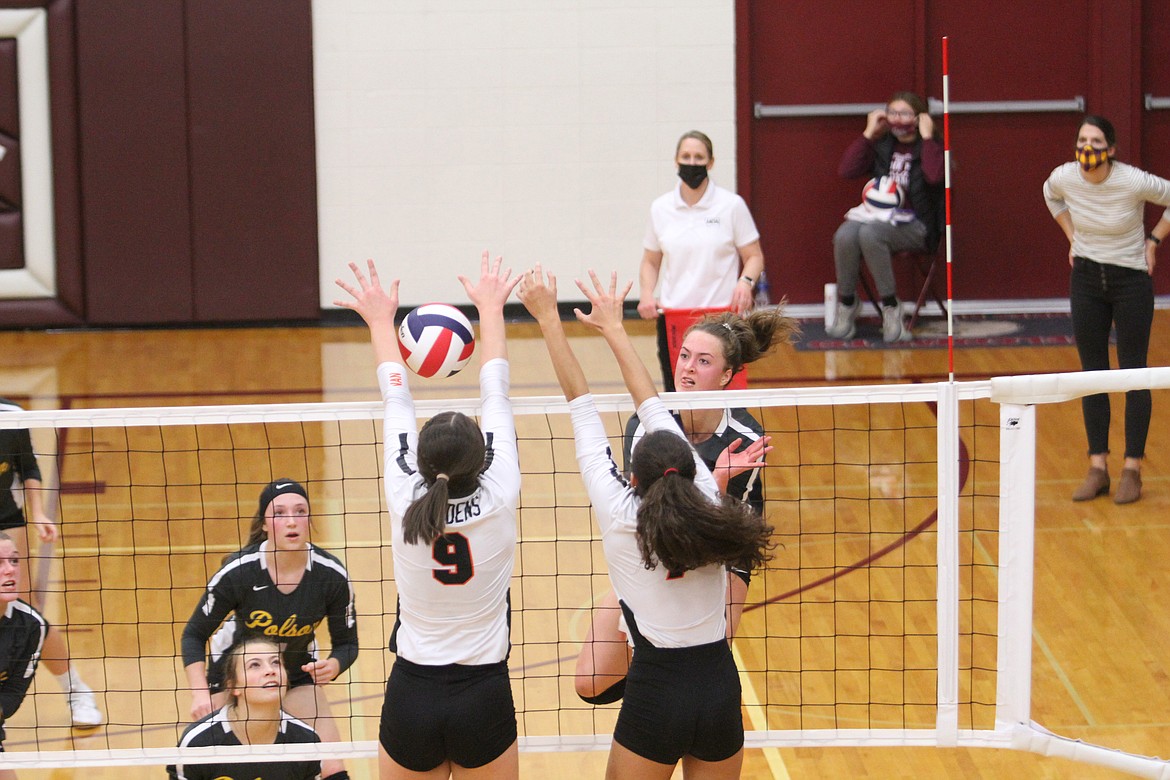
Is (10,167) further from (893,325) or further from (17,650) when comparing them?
(17,650)

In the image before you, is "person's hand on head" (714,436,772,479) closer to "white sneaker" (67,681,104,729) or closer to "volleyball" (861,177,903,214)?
"white sneaker" (67,681,104,729)

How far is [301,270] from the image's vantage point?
1164 centimetres

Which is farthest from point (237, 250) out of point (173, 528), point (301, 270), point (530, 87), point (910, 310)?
point (910, 310)

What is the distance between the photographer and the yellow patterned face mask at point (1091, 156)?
23.4ft

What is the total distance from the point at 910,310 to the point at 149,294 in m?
5.97

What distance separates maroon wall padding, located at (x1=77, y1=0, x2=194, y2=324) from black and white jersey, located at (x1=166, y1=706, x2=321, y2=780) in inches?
298

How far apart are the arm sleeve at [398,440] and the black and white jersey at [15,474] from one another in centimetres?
208

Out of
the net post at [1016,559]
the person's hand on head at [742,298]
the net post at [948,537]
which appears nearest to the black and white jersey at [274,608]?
the net post at [948,537]

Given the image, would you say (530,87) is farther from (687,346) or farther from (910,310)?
(687,346)

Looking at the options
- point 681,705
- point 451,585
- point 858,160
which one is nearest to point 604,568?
point 681,705

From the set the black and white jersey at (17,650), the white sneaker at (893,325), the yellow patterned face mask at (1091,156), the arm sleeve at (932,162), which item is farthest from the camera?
the white sneaker at (893,325)

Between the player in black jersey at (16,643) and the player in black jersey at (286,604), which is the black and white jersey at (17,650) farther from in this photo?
the player in black jersey at (286,604)

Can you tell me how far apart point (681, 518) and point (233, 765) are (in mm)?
1837

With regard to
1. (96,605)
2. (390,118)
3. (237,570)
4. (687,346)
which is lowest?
(96,605)
